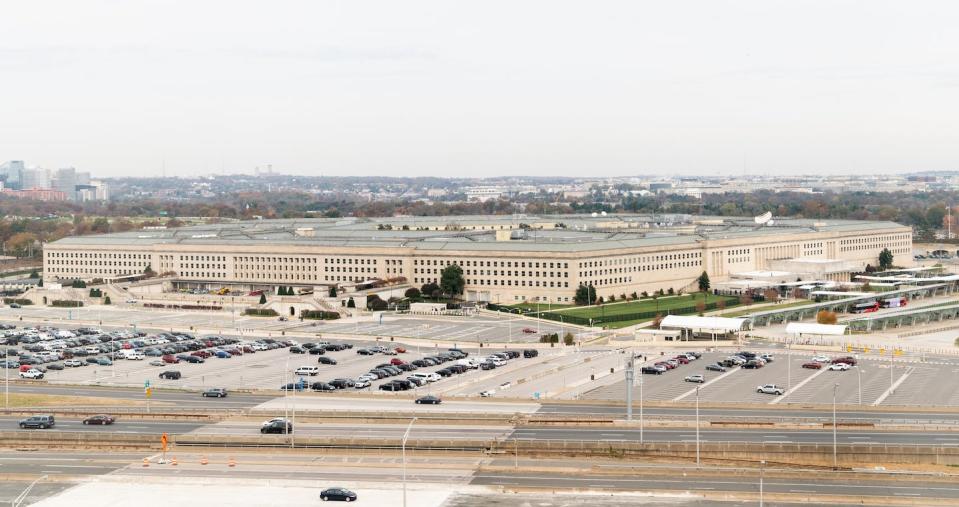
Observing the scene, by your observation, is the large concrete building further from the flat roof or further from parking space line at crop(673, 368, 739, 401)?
parking space line at crop(673, 368, 739, 401)

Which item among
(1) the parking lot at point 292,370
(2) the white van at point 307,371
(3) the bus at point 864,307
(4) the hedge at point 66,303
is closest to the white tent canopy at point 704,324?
(1) the parking lot at point 292,370

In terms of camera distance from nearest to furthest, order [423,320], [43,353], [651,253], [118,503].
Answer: [118,503] → [43,353] → [423,320] → [651,253]

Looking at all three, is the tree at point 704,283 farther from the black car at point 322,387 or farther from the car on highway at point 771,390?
the black car at point 322,387

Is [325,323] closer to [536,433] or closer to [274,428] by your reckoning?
[274,428]

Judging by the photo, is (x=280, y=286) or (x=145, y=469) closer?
(x=145, y=469)


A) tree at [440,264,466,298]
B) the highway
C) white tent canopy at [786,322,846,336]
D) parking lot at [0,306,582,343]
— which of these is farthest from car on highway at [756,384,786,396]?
tree at [440,264,466,298]

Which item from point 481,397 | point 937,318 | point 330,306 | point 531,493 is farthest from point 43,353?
point 937,318

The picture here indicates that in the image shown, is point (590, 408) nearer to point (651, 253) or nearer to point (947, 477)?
point (947, 477)
